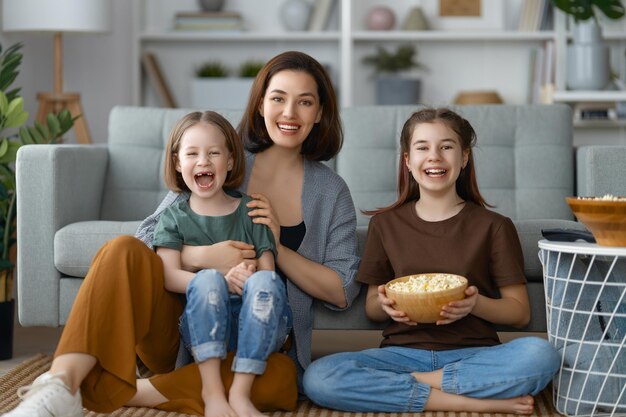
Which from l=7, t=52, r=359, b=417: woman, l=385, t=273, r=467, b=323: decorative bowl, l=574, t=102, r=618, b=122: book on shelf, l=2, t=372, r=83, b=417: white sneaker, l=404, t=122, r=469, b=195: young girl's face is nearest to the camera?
l=2, t=372, r=83, b=417: white sneaker

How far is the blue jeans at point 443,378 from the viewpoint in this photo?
6.82ft

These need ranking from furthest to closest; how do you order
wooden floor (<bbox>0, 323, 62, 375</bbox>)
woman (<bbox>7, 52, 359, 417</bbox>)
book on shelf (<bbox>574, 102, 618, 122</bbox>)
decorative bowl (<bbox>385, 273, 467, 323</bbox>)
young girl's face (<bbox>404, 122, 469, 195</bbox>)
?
book on shelf (<bbox>574, 102, 618, 122</bbox>), wooden floor (<bbox>0, 323, 62, 375</bbox>), young girl's face (<bbox>404, 122, 469, 195</bbox>), decorative bowl (<bbox>385, 273, 467, 323</bbox>), woman (<bbox>7, 52, 359, 417</bbox>)

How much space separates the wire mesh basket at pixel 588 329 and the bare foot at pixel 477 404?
0.30 ft

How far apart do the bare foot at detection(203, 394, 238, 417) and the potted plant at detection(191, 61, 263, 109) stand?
2.69 metres

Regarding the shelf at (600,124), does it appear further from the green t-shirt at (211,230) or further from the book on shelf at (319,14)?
the green t-shirt at (211,230)

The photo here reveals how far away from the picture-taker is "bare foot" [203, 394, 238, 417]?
2014 mm

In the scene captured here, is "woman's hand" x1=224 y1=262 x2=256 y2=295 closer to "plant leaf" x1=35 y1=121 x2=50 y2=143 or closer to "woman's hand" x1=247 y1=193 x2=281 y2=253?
"woman's hand" x1=247 y1=193 x2=281 y2=253

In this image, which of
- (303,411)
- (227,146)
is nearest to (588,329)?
(303,411)

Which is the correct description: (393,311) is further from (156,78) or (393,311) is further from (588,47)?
(156,78)

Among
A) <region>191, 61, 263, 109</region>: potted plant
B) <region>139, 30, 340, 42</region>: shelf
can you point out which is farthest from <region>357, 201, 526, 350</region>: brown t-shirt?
<region>139, 30, 340, 42</region>: shelf

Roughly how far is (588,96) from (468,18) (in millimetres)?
719

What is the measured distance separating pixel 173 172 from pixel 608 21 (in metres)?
3.02

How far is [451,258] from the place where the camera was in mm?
2215

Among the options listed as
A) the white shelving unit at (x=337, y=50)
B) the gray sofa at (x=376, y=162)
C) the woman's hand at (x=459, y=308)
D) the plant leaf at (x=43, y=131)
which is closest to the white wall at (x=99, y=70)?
the white shelving unit at (x=337, y=50)
